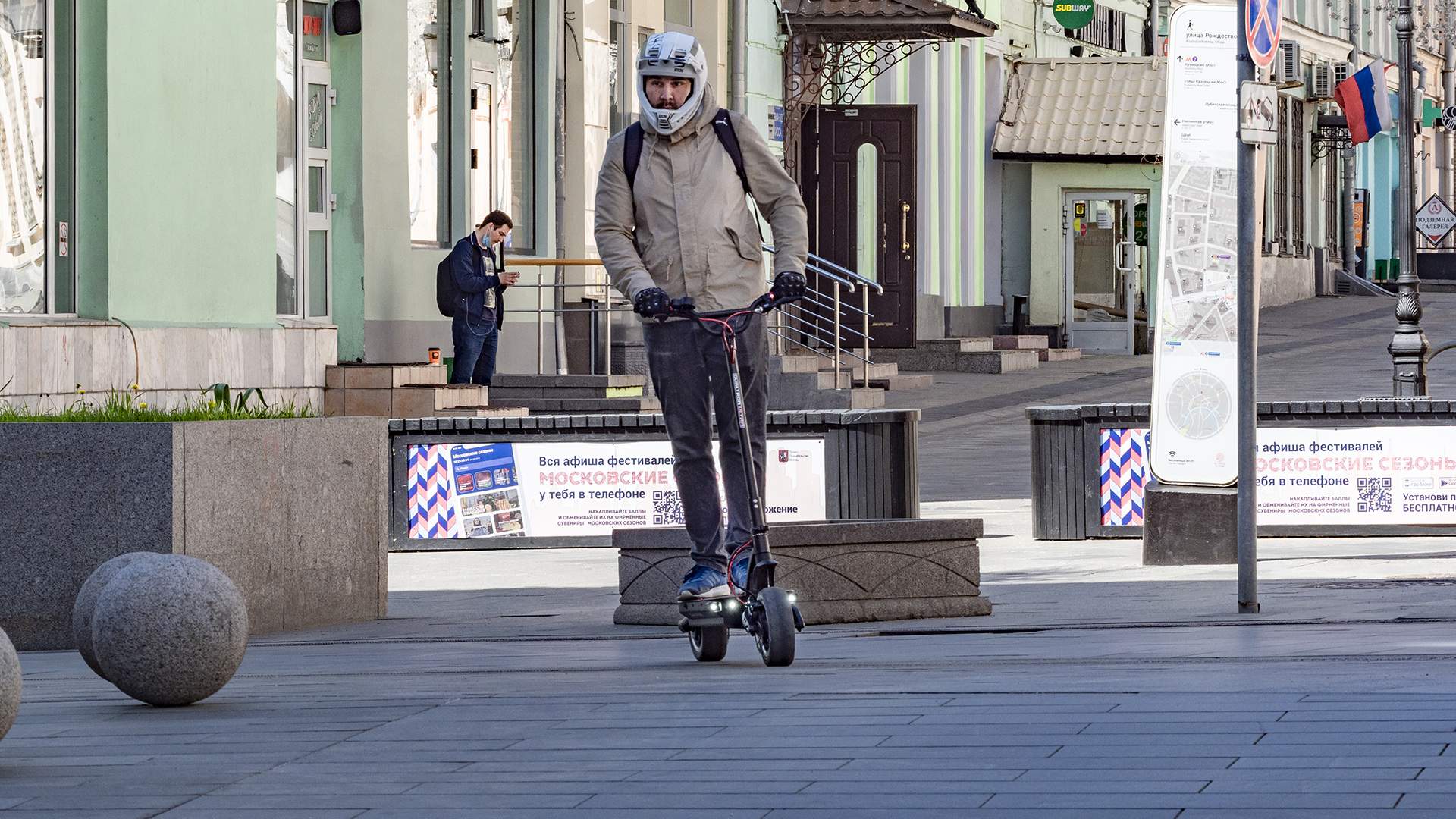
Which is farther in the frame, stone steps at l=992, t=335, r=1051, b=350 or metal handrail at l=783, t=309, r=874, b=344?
stone steps at l=992, t=335, r=1051, b=350

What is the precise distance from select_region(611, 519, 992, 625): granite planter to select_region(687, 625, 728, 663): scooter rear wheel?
1.24m

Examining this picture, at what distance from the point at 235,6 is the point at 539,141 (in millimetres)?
6576

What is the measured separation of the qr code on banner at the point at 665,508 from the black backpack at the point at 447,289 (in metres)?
6.83

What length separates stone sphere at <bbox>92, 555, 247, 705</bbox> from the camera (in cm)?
696

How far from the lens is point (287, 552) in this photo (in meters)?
9.93

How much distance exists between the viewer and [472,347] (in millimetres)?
20438

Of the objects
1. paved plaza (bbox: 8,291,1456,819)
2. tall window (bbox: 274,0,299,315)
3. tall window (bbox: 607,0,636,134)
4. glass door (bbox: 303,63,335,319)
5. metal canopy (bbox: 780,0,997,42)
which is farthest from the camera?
metal canopy (bbox: 780,0,997,42)

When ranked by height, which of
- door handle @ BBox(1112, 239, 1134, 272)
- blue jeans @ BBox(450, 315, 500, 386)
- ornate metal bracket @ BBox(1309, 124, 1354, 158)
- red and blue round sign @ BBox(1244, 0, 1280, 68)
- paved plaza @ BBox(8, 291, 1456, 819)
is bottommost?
paved plaza @ BBox(8, 291, 1456, 819)

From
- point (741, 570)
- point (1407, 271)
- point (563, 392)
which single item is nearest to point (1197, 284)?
point (741, 570)

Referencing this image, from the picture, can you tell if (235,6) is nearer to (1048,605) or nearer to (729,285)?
(1048,605)

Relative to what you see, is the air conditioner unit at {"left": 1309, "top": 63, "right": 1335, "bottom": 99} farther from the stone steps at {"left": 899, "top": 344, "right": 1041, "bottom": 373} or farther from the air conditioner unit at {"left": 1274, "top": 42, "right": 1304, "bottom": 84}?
the stone steps at {"left": 899, "top": 344, "right": 1041, "bottom": 373}

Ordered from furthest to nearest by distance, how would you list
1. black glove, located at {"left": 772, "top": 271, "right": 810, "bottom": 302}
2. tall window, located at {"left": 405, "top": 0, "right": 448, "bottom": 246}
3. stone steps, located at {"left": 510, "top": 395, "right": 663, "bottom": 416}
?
1. tall window, located at {"left": 405, "top": 0, "right": 448, "bottom": 246}
2. stone steps, located at {"left": 510, "top": 395, "right": 663, "bottom": 416}
3. black glove, located at {"left": 772, "top": 271, "right": 810, "bottom": 302}

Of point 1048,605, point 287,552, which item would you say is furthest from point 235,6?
point 1048,605

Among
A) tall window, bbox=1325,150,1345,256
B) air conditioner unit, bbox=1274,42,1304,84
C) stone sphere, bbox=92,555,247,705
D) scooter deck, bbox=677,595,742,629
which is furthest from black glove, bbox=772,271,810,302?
tall window, bbox=1325,150,1345,256
